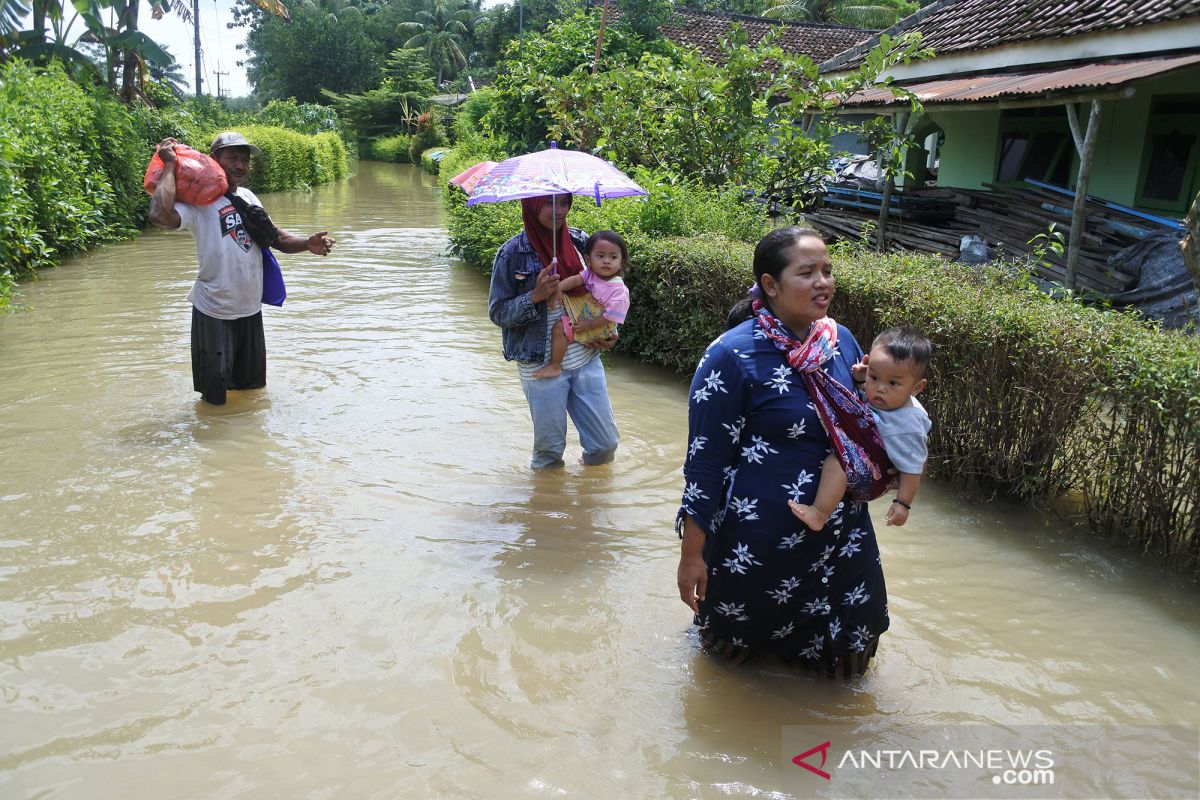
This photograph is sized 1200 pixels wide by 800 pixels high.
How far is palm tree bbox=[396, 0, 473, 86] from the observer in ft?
205

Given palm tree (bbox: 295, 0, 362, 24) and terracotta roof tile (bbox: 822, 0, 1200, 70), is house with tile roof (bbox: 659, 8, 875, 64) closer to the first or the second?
terracotta roof tile (bbox: 822, 0, 1200, 70)

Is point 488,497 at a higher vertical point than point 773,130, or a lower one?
lower

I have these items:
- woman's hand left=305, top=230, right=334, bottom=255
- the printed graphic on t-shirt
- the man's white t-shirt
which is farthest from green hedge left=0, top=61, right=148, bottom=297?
woman's hand left=305, top=230, right=334, bottom=255

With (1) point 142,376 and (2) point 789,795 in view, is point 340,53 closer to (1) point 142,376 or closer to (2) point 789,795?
(1) point 142,376

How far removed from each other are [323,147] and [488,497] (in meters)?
32.4

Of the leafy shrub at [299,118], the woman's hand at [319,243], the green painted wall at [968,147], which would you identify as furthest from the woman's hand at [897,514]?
the leafy shrub at [299,118]

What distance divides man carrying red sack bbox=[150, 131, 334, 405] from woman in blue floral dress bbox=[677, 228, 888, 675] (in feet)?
14.5

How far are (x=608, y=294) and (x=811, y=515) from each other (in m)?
2.34

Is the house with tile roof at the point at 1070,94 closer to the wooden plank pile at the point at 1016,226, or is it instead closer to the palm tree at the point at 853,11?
the wooden plank pile at the point at 1016,226

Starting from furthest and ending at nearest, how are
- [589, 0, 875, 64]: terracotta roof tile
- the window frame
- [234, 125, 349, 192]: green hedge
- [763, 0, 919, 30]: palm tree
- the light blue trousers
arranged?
[763, 0, 919, 30]: palm tree
[234, 125, 349, 192]: green hedge
[589, 0, 875, 64]: terracotta roof tile
the window frame
the light blue trousers

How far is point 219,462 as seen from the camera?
232 inches

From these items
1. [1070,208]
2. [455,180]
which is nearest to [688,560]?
[455,180]

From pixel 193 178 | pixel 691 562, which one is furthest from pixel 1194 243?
pixel 193 178

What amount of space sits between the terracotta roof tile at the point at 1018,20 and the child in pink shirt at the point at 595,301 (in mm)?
7993
